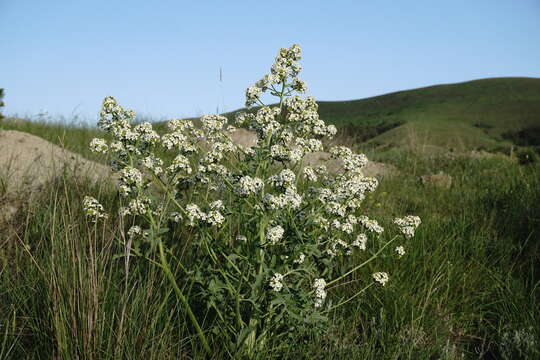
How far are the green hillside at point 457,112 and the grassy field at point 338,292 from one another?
1690 centimetres

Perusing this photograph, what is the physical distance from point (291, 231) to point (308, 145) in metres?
0.79

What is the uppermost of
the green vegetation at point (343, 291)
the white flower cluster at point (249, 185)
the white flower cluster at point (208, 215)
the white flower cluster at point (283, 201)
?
the white flower cluster at point (249, 185)

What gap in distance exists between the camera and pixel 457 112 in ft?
144

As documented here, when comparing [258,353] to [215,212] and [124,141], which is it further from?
[124,141]

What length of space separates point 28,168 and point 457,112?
45003 millimetres

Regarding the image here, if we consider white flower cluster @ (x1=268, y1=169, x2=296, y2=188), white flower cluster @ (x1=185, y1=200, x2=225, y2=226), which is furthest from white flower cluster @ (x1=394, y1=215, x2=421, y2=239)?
white flower cluster @ (x1=185, y1=200, x2=225, y2=226)

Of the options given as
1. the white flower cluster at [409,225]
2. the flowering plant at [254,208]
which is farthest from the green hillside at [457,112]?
the flowering plant at [254,208]

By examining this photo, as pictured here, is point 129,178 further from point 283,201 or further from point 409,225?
point 409,225

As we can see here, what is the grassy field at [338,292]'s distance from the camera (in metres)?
2.84

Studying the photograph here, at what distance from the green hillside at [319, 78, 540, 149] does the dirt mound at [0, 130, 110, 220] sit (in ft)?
53.1

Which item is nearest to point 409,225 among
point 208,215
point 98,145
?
point 208,215

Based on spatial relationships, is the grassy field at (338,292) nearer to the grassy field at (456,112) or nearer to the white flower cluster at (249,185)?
the white flower cluster at (249,185)

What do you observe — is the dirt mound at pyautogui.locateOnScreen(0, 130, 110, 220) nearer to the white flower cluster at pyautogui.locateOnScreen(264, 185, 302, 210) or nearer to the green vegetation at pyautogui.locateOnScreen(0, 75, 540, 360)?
the green vegetation at pyautogui.locateOnScreen(0, 75, 540, 360)

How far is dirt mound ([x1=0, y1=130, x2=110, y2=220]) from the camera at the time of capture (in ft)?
17.9
